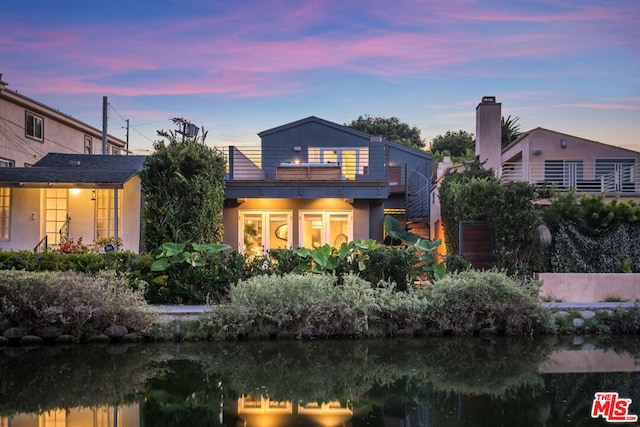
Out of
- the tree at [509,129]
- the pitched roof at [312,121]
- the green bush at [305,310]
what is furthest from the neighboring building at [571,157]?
the green bush at [305,310]

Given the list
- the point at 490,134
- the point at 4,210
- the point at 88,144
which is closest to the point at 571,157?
the point at 490,134

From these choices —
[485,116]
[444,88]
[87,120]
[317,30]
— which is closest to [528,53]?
[485,116]

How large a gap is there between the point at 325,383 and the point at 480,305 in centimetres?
439

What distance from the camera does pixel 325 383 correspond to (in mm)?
8258

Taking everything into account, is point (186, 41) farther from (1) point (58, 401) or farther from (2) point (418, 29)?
(1) point (58, 401)

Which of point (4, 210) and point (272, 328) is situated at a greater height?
point (4, 210)

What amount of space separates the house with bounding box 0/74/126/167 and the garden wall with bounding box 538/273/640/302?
20.7m

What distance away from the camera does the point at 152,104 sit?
26.0 m

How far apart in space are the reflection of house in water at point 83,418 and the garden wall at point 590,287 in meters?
9.93

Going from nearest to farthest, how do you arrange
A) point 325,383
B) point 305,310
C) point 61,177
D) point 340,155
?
point 325,383, point 305,310, point 61,177, point 340,155

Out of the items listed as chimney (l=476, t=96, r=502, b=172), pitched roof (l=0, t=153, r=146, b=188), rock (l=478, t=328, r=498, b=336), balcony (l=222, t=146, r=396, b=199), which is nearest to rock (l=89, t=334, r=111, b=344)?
pitched roof (l=0, t=153, r=146, b=188)

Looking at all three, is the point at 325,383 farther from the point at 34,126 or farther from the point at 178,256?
the point at 34,126

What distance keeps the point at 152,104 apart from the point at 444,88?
1221 centimetres

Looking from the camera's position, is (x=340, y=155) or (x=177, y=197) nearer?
(x=177, y=197)
